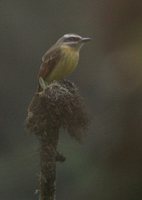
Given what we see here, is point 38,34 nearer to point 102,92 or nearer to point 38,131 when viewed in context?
point 102,92

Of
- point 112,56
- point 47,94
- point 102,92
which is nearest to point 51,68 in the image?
point 47,94

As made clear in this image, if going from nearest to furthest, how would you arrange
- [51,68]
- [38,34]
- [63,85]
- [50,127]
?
[50,127], [63,85], [51,68], [38,34]

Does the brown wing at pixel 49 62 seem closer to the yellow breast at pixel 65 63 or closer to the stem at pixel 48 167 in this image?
the yellow breast at pixel 65 63

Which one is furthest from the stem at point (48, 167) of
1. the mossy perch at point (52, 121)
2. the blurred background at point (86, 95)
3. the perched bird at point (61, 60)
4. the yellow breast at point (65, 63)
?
the yellow breast at point (65, 63)

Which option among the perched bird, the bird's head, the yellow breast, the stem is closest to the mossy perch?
the stem

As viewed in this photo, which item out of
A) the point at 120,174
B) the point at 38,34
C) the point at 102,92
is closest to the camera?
the point at 120,174

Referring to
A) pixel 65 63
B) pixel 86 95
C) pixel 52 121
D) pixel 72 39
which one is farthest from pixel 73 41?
pixel 86 95
